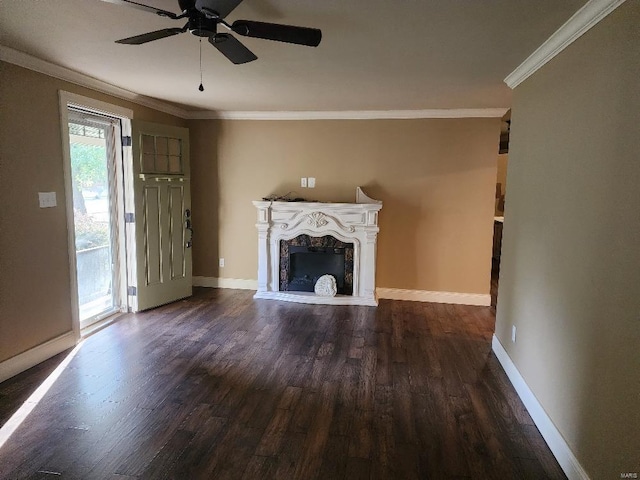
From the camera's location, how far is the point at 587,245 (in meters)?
2.02

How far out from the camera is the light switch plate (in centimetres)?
328

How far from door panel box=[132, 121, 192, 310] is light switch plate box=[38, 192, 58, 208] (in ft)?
3.40

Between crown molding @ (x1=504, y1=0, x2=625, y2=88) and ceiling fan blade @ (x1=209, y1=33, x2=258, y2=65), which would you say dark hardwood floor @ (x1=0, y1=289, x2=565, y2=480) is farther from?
crown molding @ (x1=504, y1=0, x2=625, y2=88)

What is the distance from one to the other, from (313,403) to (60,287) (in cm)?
241

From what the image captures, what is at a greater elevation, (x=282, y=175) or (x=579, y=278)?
(x=282, y=175)

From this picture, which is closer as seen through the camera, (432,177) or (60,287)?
(60,287)

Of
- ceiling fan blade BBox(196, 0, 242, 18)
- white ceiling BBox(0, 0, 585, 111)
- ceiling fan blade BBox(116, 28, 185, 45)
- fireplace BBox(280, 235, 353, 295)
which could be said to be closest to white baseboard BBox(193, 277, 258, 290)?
fireplace BBox(280, 235, 353, 295)

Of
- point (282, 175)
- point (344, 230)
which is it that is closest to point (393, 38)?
point (344, 230)

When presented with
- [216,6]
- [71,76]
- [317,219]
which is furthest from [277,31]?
[317,219]

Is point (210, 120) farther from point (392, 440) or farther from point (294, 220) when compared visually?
point (392, 440)

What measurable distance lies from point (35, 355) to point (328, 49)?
10.7 ft

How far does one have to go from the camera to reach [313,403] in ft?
9.11

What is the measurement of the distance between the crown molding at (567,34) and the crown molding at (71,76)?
141 inches

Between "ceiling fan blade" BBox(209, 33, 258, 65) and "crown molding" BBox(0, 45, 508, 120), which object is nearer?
"ceiling fan blade" BBox(209, 33, 258, 65)
